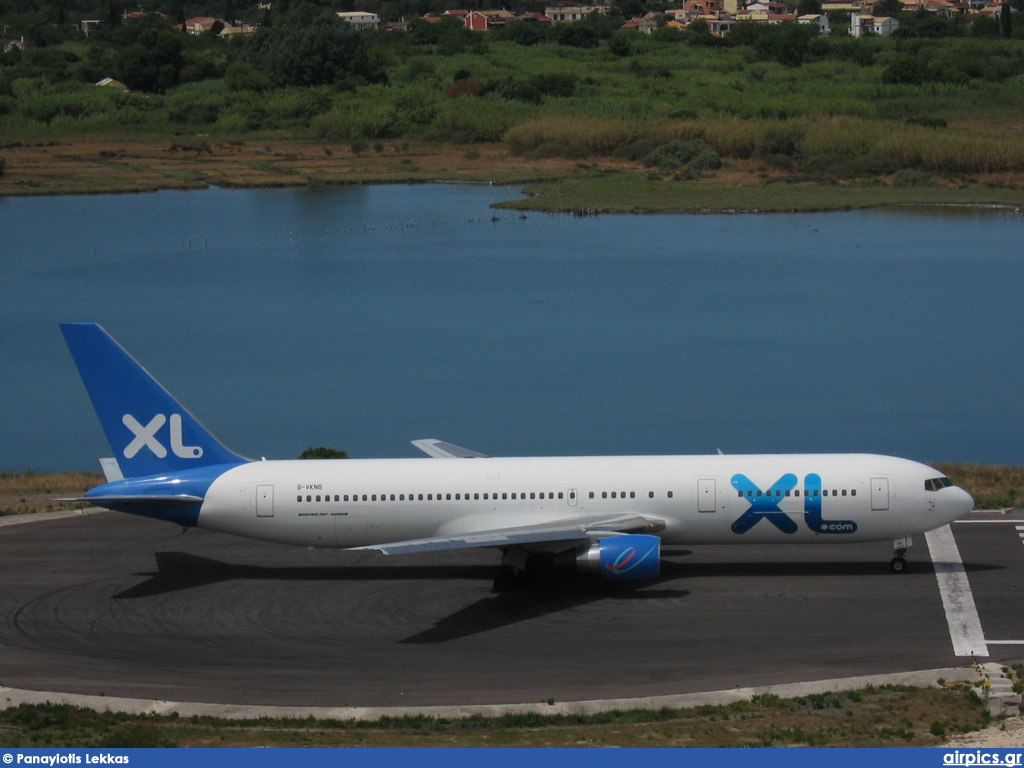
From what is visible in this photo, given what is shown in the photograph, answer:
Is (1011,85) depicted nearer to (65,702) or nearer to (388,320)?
(388,320)

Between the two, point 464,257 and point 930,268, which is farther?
point 464,257

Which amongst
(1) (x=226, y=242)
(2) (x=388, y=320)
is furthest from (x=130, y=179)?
(2) (x=388, y=320)

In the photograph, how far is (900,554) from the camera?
42.8 meters

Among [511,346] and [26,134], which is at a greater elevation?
[26,134]

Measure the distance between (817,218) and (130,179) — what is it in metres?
80.1

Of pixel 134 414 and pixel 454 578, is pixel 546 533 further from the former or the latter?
pixel 134 414

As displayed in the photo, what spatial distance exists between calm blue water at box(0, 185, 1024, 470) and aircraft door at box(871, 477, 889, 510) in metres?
24.3

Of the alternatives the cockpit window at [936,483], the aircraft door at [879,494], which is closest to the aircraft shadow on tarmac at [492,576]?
the aircraft door at [879,494]

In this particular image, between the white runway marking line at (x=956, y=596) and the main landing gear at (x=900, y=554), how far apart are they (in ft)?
3.67

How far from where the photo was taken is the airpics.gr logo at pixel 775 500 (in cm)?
4169

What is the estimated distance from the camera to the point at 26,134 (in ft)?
607

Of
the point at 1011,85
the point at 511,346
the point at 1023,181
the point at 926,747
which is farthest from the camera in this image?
the point at 1011,85

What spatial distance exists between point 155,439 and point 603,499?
15.0m

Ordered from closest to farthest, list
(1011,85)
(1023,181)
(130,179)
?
1. (1023,181)
2. (130,179)
3. (1011,85)
